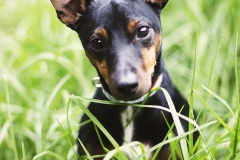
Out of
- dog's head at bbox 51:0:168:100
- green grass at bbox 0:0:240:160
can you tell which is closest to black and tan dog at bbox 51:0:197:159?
dog's head at bbox 51:0:168:100

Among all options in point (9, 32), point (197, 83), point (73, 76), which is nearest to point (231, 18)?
point (197, 83)

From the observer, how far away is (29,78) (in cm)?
442

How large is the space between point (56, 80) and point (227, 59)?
1.77 m

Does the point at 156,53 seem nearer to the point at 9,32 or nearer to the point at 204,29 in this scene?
the point at 204,29

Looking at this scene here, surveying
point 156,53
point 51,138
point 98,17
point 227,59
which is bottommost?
point 51,138

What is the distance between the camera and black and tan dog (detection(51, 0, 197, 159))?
7.87ft

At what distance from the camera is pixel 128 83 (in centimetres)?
229

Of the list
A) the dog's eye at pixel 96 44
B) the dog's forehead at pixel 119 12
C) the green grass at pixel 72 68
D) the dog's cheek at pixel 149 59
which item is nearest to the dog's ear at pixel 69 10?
the dog's forehead at pixel 119 12

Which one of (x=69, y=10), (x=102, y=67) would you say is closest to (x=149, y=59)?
(x=102, y=67)

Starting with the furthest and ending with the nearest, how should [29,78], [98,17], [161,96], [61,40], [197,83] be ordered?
1. [61,40]
2. [29,78]
3. [197,83]
4. [161,96]
5. [98,17]

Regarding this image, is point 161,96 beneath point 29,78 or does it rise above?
above

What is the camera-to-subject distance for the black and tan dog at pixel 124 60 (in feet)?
7.87

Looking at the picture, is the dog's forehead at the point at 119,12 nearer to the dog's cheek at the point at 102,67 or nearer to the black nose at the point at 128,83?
the dog's cheek at the point at 102,67

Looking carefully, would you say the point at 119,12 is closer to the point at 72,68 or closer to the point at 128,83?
the point at 128,83
